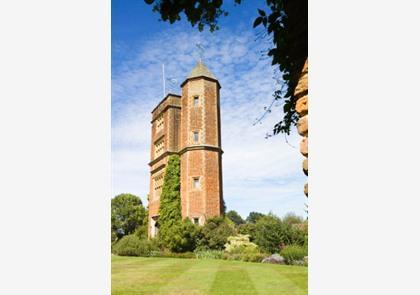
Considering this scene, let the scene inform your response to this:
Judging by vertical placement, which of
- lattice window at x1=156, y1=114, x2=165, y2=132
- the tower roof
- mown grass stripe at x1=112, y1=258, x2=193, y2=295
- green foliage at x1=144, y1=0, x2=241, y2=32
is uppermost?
the tower roof

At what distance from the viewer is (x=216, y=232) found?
580 inches

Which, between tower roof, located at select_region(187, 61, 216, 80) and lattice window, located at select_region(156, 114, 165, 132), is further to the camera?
lattice window, located at select_region(156, 114, 165, 132)

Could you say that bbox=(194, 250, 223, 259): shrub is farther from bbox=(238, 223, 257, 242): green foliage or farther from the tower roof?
the tower roof

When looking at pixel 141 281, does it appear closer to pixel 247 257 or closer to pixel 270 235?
pixel 247 257

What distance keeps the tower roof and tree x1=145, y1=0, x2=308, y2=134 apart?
1572cm

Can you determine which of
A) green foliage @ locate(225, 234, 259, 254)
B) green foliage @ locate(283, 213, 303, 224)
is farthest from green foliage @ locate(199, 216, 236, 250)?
green foliage @ locate(283, 213, 303, 224)

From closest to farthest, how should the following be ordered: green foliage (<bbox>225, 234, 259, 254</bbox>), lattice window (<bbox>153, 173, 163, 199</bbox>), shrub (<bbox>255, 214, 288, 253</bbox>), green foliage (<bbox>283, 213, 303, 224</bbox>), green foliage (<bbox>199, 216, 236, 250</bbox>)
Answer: shrub (<bbox>255, 214, 288, 253</bbox>)
green foliage (<bbox>225, 234, 259, 254</bbox>)
green foliage (<bbox>283, 213, 303, 224</bbox>)
green foliage (<bbox>199, 216, 236, 250</bbox>)
lattice window (<bbox>153, 173, 163, 199</bbox>)

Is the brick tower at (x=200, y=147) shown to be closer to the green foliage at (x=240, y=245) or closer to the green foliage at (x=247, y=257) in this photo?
the green foliage at (x=240, y=245)

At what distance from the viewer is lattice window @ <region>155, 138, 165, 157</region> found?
19591 mm

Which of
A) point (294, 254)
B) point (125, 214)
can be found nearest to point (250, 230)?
point (294, 254)
